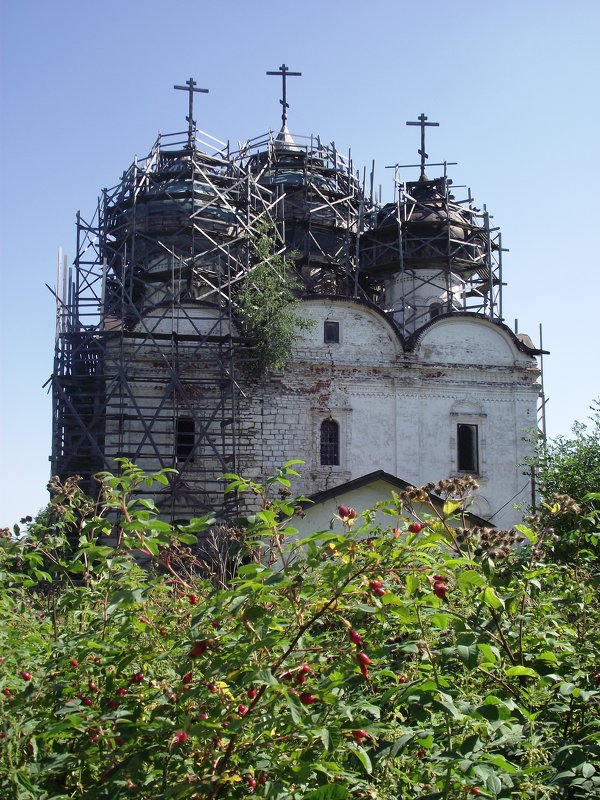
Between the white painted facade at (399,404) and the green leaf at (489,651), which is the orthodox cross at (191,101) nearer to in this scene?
the white painted facade at (399,404)

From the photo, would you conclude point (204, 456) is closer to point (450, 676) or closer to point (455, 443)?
point (455, 443)

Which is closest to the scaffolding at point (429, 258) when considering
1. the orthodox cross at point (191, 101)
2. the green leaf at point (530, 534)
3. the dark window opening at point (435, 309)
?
the dark window opening at point (435, 309)

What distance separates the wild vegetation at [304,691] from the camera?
3.42 meters

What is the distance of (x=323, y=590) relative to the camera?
3660mm

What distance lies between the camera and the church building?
21281mm

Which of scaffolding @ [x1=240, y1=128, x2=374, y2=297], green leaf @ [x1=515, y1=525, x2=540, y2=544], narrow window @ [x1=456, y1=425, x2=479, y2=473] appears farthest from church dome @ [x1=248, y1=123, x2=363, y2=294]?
green leaf @ [x1=515, y1=525, x2=540, y2=544]

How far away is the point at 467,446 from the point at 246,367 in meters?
5.55

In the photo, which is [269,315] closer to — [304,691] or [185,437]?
[185,437]

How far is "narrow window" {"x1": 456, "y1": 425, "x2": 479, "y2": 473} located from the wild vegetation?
18.5 metres

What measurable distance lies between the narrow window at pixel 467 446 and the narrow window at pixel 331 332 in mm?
3573

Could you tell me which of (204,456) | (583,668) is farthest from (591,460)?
(583,668)

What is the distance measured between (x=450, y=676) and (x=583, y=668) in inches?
27.7

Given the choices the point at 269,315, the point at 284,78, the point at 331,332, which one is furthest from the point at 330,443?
the point at 284,78

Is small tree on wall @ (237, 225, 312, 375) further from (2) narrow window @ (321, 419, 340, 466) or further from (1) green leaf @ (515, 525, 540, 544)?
(1) green leaf @ (515, 525, 540, 544)
